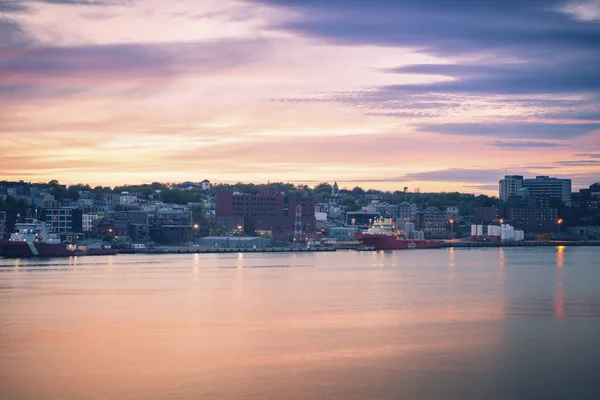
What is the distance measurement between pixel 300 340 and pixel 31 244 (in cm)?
6355

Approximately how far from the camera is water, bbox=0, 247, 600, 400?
20.3m

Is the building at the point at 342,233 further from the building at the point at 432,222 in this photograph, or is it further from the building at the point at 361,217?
the building at the point at 432,222

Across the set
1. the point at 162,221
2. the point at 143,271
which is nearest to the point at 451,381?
the point at 143,271

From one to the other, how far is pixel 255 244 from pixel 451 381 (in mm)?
92475

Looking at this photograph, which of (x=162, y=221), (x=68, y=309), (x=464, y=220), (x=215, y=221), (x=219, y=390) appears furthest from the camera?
(x=464, y=220)

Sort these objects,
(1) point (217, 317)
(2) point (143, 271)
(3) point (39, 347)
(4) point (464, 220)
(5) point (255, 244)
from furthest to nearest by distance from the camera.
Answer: (4) point (464, 220) → (5) point (255, 244) → (2) point (143, 271) → (1) point (217, 317) → (3) point (39, 347)

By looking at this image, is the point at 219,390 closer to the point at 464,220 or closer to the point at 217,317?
the point at 217,317

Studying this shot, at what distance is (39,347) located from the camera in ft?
84.3

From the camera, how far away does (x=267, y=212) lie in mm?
132000

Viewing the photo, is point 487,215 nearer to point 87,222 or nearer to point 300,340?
point 87,222

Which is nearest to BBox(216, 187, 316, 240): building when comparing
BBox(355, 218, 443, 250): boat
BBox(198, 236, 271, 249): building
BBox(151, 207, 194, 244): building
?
BBox(151, 207, 194, 244): building

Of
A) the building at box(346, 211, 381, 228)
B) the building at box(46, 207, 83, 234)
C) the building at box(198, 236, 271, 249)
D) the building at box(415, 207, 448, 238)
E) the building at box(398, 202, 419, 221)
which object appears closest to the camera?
the building at box(46, 207, 83, 234)

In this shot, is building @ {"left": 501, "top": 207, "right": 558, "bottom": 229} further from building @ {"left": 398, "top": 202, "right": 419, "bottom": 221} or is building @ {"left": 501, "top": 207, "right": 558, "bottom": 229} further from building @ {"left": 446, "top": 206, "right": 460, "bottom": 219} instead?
building @ {"left": 398, "top": 202, "right": 419, "bottom": 221}

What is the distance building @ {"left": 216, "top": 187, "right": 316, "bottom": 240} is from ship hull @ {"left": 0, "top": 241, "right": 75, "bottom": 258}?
145ft
